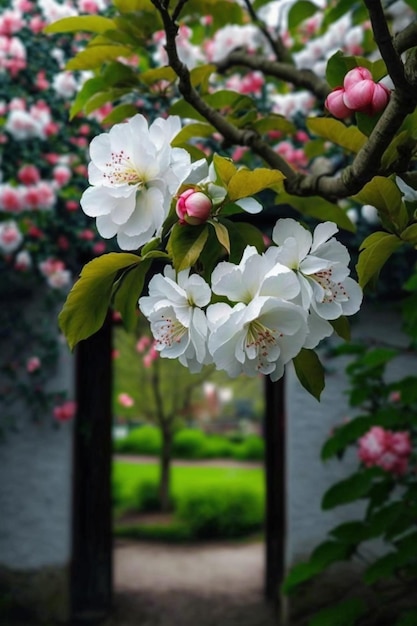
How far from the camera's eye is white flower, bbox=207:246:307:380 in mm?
631

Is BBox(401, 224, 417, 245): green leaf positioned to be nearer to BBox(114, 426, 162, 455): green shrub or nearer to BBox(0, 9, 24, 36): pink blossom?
BBox(0, 9, 24, 36): pink blossom

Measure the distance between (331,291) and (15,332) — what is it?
135 inches

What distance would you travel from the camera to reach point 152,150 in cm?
76

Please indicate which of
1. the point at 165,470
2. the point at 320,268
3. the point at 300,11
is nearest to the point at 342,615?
the point at 320,268

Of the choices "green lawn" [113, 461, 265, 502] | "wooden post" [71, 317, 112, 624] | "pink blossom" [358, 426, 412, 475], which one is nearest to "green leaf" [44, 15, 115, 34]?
"pink blossom" [358, 426, 412, 475]

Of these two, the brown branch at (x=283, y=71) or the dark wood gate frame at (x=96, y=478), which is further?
Answer: the dark wood gate frame at (x=96, y=478)

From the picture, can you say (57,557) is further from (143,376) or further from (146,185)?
(143,376)

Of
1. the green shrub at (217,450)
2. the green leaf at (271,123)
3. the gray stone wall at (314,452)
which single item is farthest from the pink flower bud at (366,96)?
the green shrub at (217,450)

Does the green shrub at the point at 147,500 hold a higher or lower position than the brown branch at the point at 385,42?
lower

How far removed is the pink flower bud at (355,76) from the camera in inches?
31.3

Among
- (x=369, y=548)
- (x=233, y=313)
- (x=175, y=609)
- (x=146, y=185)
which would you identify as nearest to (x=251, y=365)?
(x=233, y=313)

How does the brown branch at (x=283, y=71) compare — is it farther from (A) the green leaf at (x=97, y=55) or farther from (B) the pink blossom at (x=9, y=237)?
(B) the pink blossom at (x=9, y=237)

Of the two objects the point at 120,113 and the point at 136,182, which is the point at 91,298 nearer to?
the point at 136,182

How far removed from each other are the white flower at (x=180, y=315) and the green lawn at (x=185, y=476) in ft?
26.8
